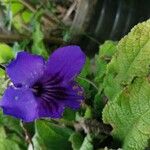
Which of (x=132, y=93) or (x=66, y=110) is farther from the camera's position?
(x=66, y=110)

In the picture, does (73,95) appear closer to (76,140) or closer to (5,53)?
(76,140)

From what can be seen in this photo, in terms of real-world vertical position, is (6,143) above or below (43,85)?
below

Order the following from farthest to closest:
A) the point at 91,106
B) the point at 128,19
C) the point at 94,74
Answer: the point at 128,19 → the point at 94,74 → the point at 91,106

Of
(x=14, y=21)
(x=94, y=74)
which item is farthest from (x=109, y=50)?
(x=14, y=21)

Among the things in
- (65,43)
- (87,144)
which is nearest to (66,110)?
(87,144)

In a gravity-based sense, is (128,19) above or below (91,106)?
above

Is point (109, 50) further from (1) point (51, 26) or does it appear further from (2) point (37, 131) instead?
(1) point (51, 26)
